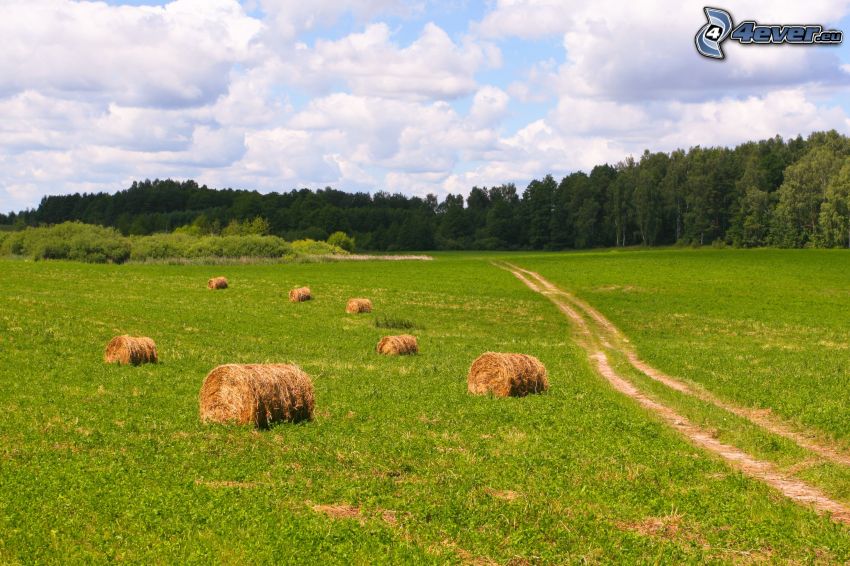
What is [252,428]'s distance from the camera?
17359 mm

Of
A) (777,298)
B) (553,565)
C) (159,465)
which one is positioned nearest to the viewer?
(553,565)

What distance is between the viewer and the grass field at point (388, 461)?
1100 cm

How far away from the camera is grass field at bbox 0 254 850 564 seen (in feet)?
36.1

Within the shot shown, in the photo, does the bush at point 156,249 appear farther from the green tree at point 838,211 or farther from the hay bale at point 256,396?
the green tree at point 838,211

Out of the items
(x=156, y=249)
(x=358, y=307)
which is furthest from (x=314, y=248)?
(x=358, y=307)

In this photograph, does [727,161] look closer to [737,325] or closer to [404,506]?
[737,325]

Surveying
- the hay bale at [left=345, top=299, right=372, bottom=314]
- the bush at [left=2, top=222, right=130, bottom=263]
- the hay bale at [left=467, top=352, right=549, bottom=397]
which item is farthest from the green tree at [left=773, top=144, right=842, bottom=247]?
the hay bale at [left=467, top=352, right=549, bottom=397]

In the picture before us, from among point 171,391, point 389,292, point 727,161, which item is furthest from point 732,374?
point 727,161

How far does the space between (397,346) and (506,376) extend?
36.9ft

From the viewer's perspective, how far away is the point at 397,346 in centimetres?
3350

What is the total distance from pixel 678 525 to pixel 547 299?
50.1 metres

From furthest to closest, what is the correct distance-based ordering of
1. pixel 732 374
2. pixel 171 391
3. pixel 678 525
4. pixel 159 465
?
pixel 732 374 → pixel 171 391 → pixel 159 465 → pixel 678 525

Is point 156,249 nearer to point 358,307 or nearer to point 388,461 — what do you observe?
point 358,307

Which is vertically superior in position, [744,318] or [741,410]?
[741,410]
